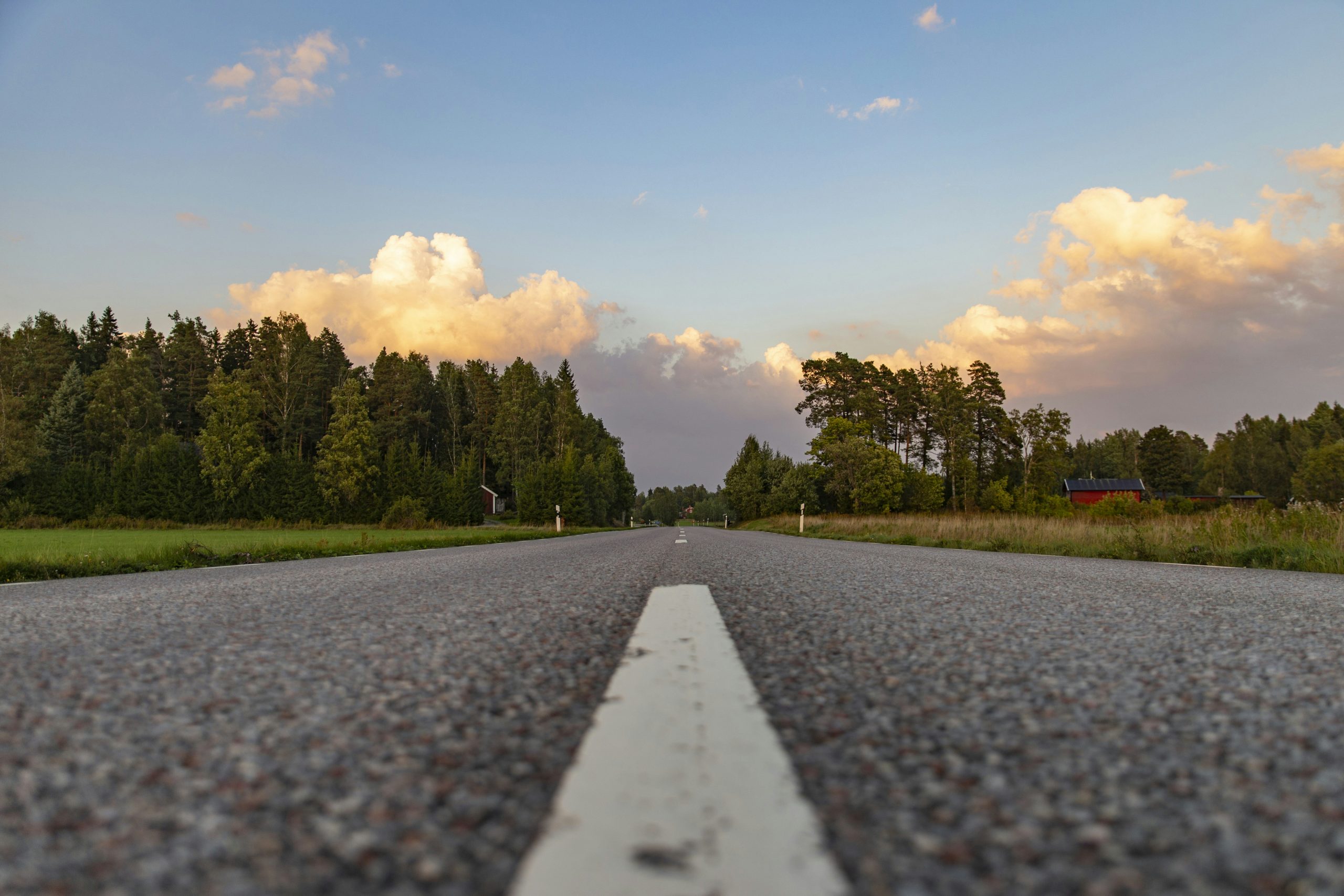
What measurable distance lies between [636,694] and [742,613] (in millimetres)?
1593

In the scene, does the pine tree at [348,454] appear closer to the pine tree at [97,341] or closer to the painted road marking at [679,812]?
the pine tree at [97,341]

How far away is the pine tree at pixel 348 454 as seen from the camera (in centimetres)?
Result: 4478

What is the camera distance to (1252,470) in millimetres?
89438

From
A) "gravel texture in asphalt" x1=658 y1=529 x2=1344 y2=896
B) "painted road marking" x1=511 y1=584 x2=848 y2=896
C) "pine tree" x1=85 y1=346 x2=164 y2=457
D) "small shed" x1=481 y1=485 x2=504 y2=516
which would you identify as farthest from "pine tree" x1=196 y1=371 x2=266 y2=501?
"painted road marking" x1=511 y1=584 x2=848 y2=896

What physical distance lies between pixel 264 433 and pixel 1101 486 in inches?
3830

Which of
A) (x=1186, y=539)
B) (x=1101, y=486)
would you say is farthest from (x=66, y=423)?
(x=1101, y=486)

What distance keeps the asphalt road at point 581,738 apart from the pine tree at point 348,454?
46.1 meters

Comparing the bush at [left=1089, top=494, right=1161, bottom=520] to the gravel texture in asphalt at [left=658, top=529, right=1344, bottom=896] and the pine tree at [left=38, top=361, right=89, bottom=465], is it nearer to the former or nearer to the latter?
the gravel texture in asphalt at [left=658, top=529, right=1344, bottom=896]

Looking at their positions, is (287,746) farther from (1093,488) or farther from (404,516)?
(1093,488)

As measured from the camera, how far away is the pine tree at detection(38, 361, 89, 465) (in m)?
43.6

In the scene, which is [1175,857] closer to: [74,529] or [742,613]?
[742,613]

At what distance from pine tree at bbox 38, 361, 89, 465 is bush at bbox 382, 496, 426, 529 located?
2304 centimetres

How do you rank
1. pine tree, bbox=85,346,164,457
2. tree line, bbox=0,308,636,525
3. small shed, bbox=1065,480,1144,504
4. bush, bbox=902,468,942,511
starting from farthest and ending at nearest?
small shed, bbox=1065,480,1144,504, bush, bbox=902,468,942,511, pine tree, bbox=85,346,164,457, tree line, bbox=0,308,636,525

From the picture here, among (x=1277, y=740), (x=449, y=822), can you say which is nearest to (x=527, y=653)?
(x=449, y=822)
